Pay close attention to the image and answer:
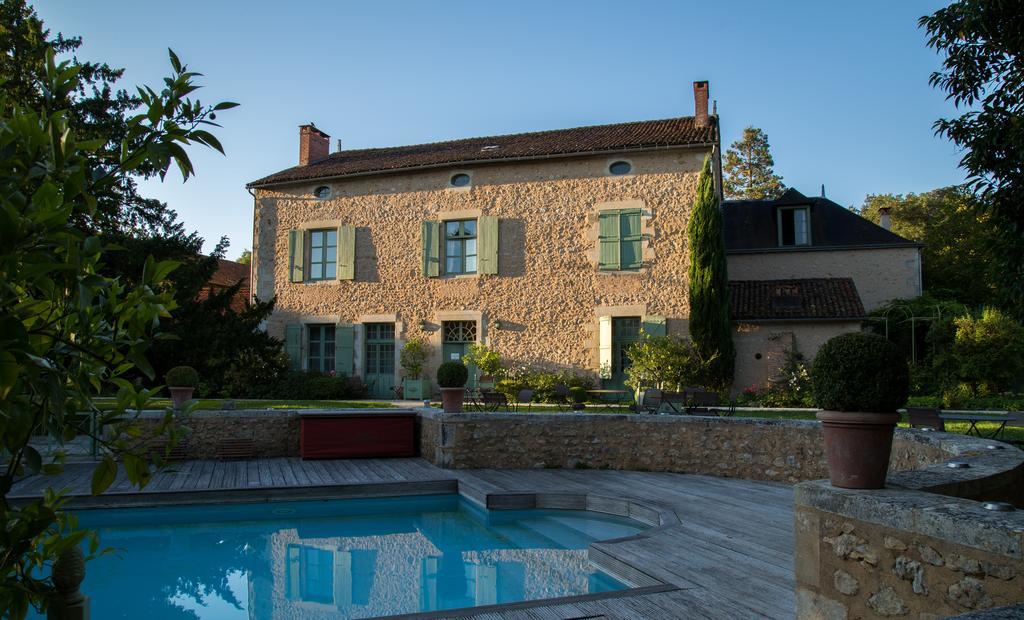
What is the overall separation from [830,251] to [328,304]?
13.5 m

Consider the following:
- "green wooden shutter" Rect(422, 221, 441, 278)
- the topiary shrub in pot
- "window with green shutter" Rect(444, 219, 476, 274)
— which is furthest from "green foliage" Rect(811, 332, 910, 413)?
"green wooden shutter" Rect(422, 221, 441, 278)

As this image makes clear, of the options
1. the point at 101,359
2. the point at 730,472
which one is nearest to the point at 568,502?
the point at 730,472

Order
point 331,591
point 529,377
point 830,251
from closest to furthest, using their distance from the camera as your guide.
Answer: point 331,591
point 529,377
point 830,251

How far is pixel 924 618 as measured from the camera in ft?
8.50

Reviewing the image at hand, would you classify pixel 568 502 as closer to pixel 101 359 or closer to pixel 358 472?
pixel 358 472

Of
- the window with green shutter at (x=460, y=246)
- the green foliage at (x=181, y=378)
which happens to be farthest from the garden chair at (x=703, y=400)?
the window with green shutter at (x=460, y=246)

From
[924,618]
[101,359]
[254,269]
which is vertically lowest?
[924,618]

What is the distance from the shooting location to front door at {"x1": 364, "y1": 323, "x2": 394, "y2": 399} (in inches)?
683

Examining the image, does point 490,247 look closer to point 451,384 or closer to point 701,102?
point 701,102

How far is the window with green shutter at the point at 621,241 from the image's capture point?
52.0 ft

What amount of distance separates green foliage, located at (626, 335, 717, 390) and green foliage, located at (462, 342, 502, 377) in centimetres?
307

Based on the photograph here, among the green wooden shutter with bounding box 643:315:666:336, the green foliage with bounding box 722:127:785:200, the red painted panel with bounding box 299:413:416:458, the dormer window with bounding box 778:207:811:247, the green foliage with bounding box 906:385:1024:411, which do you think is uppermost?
the green foliage with bounding box 722:127:785:200

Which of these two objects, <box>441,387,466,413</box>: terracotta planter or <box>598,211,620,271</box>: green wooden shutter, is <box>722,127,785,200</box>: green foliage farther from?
<box>441,387,466,413</box>: terracotta planter

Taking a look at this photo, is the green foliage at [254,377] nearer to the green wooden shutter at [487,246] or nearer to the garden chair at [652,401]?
the green wooden shutter at [487,246]
